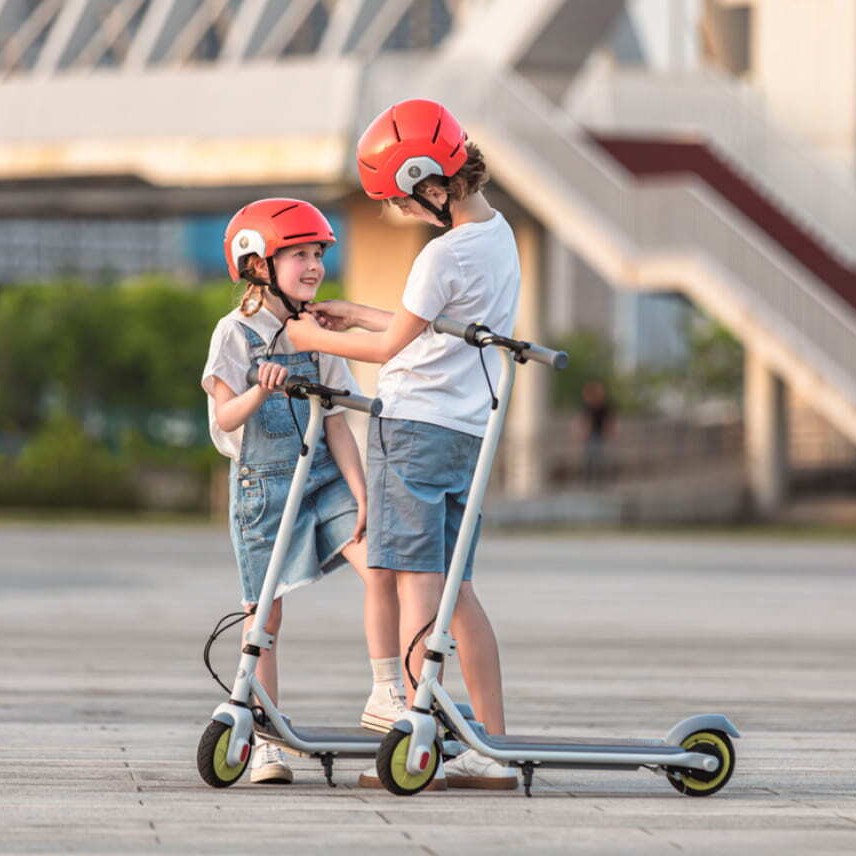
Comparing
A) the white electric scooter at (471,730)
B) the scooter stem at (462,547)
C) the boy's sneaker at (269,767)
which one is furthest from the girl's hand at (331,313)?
the boy's sneaker at (269,767)

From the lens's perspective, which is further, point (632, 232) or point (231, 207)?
point (231, 207)

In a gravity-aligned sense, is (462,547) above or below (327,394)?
below

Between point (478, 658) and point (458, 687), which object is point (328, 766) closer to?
point (478, 658)

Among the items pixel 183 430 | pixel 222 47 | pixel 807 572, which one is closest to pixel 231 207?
pixel 222 47

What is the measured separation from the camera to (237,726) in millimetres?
7781

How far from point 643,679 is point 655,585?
905 centimetres

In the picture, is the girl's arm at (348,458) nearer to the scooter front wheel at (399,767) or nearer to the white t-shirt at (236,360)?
the white t-shirt at (236,360)

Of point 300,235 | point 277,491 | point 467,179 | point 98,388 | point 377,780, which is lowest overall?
point 377,780

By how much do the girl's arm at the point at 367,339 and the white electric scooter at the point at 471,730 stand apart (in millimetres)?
163

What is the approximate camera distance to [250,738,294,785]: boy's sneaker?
809 centimetres

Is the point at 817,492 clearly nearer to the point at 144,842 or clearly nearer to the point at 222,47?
the point at 222,47

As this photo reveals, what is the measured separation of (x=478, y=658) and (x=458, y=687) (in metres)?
4.10

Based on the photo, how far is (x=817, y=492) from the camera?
130 feet

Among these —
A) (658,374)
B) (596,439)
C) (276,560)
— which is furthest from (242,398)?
(658,374)
